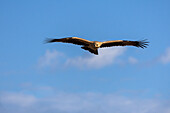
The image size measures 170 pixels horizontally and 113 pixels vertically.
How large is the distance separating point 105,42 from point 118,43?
5.24ft

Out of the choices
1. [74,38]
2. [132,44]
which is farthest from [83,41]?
[132,44]

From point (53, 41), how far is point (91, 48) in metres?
3.80

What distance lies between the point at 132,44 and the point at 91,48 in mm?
4846

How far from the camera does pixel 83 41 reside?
26984 mm

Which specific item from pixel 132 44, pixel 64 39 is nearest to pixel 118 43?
pixel 132 44

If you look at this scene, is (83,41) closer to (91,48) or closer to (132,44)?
(91,48)

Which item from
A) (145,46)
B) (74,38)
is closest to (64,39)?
(74,38)

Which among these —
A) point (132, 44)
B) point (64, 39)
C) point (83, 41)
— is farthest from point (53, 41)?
point (132, 44)

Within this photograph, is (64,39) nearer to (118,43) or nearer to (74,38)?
(74,38)

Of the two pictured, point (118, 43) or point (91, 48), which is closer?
point (91, 48)

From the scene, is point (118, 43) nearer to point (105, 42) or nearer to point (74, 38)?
point (105, 42)

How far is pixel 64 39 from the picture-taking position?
1069 inches

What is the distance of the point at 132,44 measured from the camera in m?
28.7

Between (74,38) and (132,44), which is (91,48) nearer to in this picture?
(74,38)
